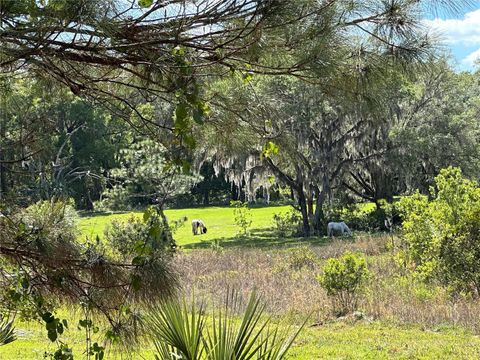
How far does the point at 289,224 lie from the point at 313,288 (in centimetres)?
1764

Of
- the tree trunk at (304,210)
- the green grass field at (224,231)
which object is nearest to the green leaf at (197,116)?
the green grass field at (224,231)

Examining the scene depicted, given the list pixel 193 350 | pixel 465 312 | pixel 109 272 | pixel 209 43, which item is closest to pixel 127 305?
pixel 109 272

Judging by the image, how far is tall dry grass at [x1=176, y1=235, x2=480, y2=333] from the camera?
9.15 m

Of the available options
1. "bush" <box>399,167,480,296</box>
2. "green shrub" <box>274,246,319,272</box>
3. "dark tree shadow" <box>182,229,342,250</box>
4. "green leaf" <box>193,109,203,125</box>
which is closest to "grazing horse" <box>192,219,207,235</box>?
"dark tree shadow" <box>182,229,342,250</box>

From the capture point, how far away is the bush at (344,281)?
1009cm

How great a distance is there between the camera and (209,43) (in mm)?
3191

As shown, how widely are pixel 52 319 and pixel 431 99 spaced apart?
24.8 m

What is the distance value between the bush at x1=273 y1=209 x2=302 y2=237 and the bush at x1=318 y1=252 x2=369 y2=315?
17.3 m

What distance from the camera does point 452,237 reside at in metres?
10.3

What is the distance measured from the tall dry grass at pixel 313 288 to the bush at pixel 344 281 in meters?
0.18

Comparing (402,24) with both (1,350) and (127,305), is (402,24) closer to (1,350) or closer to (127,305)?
(127,305)

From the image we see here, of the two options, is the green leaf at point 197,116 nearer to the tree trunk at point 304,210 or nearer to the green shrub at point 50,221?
the green shrub at point 50,221

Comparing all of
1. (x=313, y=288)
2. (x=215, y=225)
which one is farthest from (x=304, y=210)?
(x=313, y=288)

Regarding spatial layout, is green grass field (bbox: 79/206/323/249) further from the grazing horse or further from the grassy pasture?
the grassy pasture
